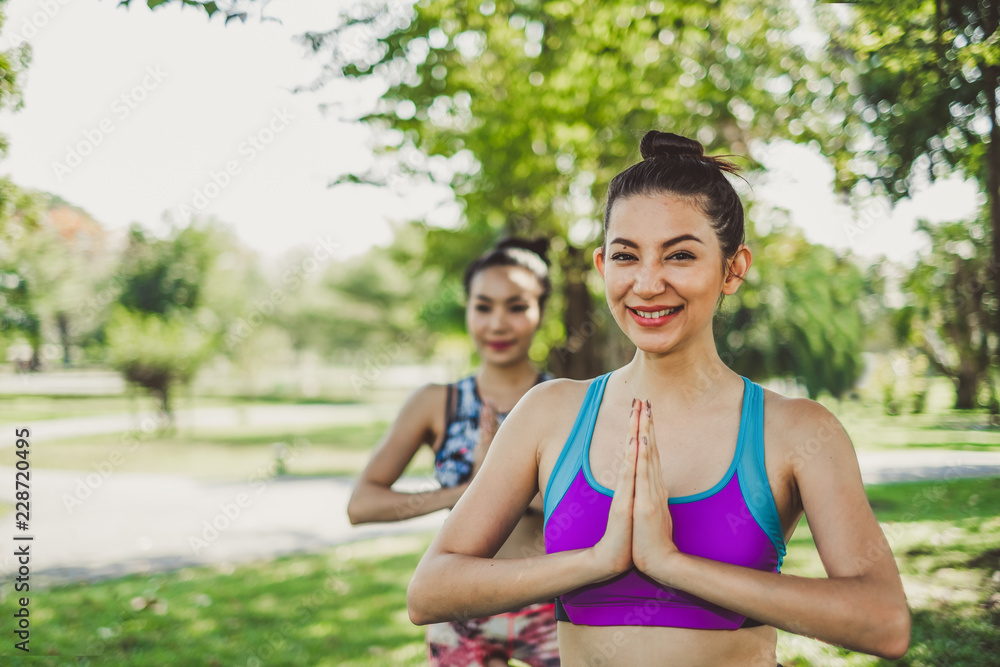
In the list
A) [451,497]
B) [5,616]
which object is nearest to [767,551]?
[451,497]

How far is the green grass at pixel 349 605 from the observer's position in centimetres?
290

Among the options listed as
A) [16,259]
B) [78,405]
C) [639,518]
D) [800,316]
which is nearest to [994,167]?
[639,518]

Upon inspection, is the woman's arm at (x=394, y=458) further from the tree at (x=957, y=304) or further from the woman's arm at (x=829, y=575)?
the tree at (x=957, y=304)

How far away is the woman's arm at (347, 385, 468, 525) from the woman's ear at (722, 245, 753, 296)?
57.7 inches

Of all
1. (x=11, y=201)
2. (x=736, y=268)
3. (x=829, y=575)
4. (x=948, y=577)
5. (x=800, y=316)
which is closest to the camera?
(x=829, y=575)

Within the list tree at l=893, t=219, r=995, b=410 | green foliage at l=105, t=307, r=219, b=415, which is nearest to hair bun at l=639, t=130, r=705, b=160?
tree at l=893, t=219, r=995, b=410

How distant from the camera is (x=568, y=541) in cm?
159

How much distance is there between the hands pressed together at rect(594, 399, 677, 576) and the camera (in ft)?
4.67

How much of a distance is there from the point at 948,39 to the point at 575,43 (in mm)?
3479

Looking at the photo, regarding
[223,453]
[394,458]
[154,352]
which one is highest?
[394,458]

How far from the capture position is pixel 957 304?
3102 millimetres

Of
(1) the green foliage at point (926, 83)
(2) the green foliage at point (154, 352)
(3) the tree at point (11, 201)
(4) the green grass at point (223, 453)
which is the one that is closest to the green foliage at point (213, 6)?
(3) the tree at point (11, 201)

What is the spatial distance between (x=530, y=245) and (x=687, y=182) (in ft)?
5.54

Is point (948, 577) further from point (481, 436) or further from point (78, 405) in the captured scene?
point (78, 405)
